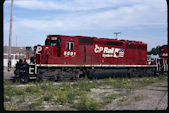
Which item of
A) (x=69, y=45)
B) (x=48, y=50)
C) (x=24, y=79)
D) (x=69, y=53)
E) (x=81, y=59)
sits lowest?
(x=24, y=79)

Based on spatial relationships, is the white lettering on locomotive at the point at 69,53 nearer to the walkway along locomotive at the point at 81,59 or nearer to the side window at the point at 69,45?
the walkway along locomotive at the point at 81,59

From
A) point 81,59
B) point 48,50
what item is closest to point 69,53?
point 81,59

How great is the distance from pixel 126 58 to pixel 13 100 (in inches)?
555

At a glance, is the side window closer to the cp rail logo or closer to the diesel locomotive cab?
the diesel locomotive cab

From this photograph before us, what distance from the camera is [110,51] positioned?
766 inches

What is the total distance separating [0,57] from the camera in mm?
6082

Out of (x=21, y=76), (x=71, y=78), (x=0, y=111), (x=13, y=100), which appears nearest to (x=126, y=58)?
(x=71, y=78)

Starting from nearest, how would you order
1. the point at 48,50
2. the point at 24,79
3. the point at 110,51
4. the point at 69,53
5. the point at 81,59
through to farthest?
the point at 24,79 → the point at 48,50 → the point at 69,53 → the point at 81,59 → the point at 110,51

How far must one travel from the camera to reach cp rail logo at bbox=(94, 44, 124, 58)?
18.8 meters

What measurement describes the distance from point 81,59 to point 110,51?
3.44 meters

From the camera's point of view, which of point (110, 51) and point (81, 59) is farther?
point (110, 51)

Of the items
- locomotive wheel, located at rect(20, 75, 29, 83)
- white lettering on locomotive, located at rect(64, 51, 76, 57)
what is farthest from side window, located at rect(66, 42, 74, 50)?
locomotive wheel, located at rect(20, 75, 29, 83)

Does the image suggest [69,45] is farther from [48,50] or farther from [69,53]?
[48,50]

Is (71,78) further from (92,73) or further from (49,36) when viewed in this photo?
(49,36)
